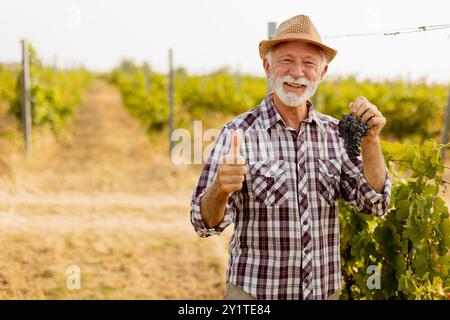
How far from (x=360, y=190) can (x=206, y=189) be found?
23.5 inches

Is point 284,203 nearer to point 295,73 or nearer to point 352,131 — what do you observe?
point 352,131

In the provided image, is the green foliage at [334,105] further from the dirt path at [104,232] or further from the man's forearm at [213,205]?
the man's forearm at [213,205]

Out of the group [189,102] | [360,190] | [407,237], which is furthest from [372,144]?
[189,102]

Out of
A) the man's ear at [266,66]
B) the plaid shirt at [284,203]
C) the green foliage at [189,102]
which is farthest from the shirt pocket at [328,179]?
the green foliage at [189,102]

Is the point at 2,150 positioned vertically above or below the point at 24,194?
above

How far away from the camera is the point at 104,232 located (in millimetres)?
5617

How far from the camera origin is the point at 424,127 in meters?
9.90

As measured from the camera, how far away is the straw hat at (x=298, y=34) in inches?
72.7

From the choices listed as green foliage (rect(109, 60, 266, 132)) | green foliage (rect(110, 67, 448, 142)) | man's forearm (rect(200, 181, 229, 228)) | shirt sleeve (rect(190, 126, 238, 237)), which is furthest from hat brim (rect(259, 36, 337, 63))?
green foliage (rect(109, 60, 266, 132))

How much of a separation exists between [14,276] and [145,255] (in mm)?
1310

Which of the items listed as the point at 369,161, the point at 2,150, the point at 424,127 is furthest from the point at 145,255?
the point at 424,127

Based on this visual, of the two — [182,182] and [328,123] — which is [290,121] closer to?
[328,123]

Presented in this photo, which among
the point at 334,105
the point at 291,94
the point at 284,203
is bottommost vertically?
the point at 284,203
